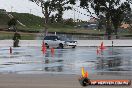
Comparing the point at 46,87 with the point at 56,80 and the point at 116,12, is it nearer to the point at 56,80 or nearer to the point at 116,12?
the point at 56,80

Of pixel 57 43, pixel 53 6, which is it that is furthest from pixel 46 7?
pixel 57 43

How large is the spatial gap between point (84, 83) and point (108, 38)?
2206 inches

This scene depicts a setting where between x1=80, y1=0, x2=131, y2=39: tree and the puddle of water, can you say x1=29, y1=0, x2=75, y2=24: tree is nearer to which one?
x1=80, y1=0, x2=131, y2=39: tree

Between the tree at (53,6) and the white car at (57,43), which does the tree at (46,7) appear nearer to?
the tree at (53,6)

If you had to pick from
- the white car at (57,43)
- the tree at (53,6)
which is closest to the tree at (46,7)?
the tree at (53,6)

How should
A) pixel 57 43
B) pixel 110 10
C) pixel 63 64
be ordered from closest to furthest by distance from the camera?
pixel 63 64 < pixel 57 43 < pixel 110 10

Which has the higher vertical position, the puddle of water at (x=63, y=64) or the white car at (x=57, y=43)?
the puddle of water at (x=63, y=64)

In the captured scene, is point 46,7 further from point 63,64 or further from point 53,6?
point 63,64

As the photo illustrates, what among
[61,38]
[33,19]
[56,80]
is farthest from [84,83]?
[33,19]

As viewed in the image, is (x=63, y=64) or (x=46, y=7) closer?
(x=63, y=64)

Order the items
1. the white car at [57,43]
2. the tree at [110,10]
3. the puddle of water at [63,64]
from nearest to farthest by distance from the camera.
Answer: the puddle of water at [63,64], the white car at [57,43], the tree at [110,10]

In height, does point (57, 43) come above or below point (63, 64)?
below

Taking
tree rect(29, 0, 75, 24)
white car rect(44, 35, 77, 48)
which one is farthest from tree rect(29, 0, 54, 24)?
white car rect(44, 35, 77, 48)

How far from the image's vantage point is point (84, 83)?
25.6 ft
